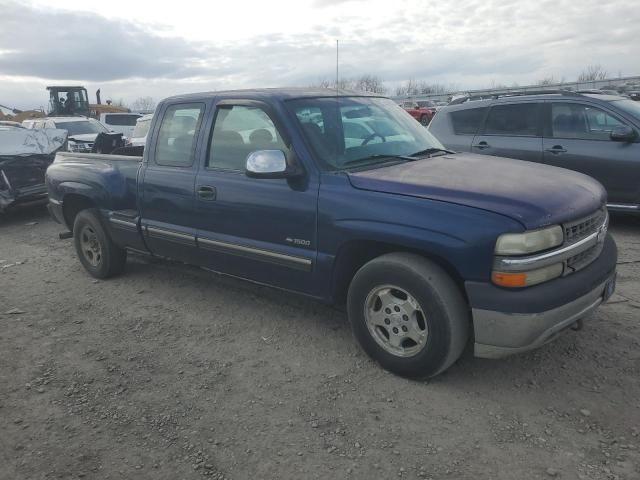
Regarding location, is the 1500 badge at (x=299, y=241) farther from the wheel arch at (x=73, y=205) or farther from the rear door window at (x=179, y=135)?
the wheel arch at (x=73, y=205)

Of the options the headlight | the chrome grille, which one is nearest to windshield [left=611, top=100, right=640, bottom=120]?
the chrome grille

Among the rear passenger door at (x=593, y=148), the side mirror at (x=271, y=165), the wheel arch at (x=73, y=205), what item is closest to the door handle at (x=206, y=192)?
the side mirror at (x=271, y=165)

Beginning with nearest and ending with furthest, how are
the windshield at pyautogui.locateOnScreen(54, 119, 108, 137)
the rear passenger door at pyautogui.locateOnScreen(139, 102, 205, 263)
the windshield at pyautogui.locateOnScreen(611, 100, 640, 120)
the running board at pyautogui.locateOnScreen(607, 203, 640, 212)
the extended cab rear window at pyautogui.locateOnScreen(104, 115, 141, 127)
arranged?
the rear passenger door at pyautogui.locateOnScreen(139, 102, 205, 263) < the running board at pyautogui.locateOnScreen(607, 203, 640, 212) < the windshield at pyautogui.locateOnScreen(611, 100, 640, 120) < the windshield at pyautogui.locateOnScreen(54, 119, 108, 137) < the extended cab rear window at pyautogui.locateOnScreen(104, 115, 141, 127)

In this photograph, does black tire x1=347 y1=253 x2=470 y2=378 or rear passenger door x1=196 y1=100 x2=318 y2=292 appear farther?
rear passenger door x1=196 y1=100 x2=318 y2=292

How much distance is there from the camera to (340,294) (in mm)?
3672

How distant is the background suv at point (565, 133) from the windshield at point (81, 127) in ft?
38.1

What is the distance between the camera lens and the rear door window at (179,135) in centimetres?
435

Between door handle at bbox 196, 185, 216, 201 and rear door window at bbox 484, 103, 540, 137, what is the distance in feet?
15.5

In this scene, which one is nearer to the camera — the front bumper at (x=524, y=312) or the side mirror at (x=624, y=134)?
the front bumper at (x=524, y=312)

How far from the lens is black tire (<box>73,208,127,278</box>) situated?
5.35 metres

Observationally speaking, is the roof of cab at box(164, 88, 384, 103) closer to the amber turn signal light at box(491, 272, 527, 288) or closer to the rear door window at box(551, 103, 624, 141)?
the amber turn signal light at box(491, 272, 527, 288)

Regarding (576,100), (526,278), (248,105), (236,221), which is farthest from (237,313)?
(576,100)

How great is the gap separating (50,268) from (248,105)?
3643 mm

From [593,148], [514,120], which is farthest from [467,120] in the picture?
[593,148]
